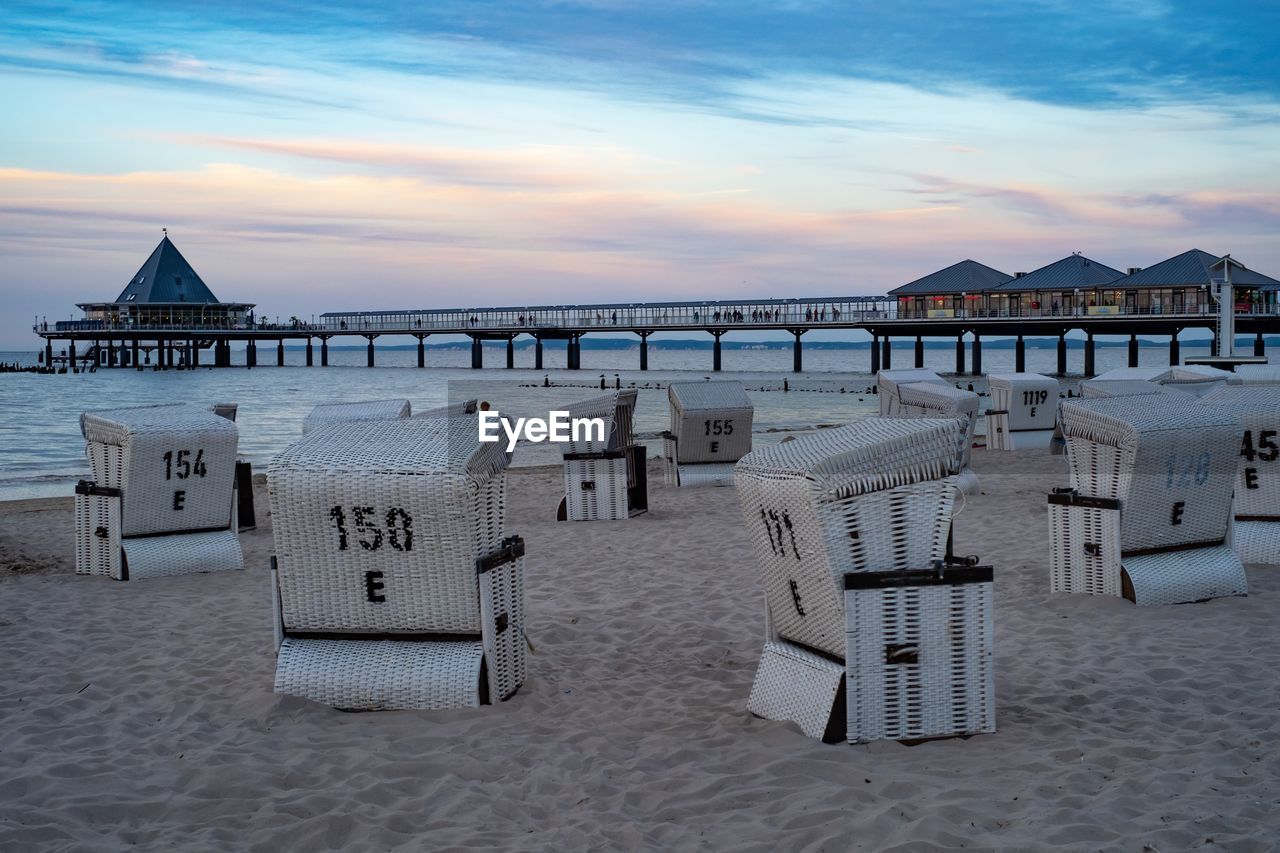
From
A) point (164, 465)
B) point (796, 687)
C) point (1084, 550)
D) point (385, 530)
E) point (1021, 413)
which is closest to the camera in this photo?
point (796, 687)

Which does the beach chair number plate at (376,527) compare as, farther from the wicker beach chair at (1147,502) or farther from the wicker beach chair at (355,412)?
the wicker beach chair at (355,412)

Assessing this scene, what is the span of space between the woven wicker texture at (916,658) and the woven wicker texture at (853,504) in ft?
0.33

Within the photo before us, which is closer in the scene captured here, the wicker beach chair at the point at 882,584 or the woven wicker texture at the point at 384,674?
the wicker beach chair at the point at 882,584

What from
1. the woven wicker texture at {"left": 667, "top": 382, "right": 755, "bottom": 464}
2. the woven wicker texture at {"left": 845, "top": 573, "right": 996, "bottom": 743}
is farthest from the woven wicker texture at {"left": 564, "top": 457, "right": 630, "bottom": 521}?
the woven wicker texture at {"left": 845, "top": 573, "right": 996, "bottom": 743}

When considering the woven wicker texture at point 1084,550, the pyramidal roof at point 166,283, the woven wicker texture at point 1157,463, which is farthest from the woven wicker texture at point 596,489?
the pyramidal roof at point 166,283

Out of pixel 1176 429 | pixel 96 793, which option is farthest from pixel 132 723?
pixel 1176 429

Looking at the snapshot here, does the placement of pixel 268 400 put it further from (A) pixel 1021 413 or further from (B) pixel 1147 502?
(B) pixel 1147 502

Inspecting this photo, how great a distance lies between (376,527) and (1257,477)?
6.02 metres

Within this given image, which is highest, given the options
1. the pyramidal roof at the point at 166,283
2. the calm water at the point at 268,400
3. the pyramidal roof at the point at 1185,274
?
the pyramidal roof at the point at 166,283

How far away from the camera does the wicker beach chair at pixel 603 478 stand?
1063cm

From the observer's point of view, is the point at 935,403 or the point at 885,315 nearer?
the point at 935,403

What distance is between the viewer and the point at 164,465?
8.04 meters

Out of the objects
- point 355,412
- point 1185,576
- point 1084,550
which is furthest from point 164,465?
point 1185,576

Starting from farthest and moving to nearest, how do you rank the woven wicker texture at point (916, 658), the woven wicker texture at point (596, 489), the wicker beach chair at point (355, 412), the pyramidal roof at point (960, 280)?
the pyramidal roof at point (960, 280), the woven wicker texture at point (596, 489), the wicker beach chair at point (355, 412), the woven wicker texture at point (916, 658)
